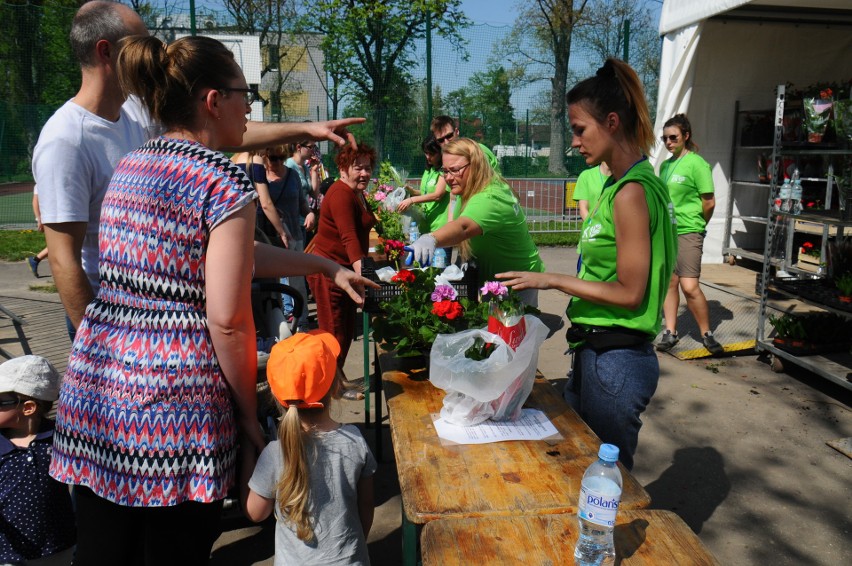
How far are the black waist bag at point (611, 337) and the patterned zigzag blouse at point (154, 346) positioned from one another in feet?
4.30

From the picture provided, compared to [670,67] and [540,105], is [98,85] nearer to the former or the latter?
[670,67]

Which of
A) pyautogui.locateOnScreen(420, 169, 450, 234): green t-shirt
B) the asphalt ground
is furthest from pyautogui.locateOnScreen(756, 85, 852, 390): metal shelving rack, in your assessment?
pyautogui.locateOnScreen(420, 169, 450, 234): green t-shirt

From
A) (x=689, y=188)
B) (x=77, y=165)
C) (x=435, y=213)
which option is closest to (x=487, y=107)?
(x=689, y=188)

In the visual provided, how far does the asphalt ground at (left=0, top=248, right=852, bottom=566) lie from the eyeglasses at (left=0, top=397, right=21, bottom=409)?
1049 mm

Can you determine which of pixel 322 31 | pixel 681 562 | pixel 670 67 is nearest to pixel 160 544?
pixel 681 562

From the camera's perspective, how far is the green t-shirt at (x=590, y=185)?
5.86 metres

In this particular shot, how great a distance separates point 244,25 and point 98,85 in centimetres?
1210

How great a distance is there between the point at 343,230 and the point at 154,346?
3.14 meters

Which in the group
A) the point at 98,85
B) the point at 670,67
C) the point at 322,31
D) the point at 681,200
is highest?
the point at 322,31

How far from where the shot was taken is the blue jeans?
226 centimetres

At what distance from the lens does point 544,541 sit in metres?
1.55

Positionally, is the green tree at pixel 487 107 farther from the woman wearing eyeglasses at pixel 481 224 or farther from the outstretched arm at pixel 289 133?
the outstretched arm at pixel 289 133

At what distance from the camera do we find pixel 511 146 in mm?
12750

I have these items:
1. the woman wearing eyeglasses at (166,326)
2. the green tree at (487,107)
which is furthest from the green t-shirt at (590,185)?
the green tree at (487,107)
